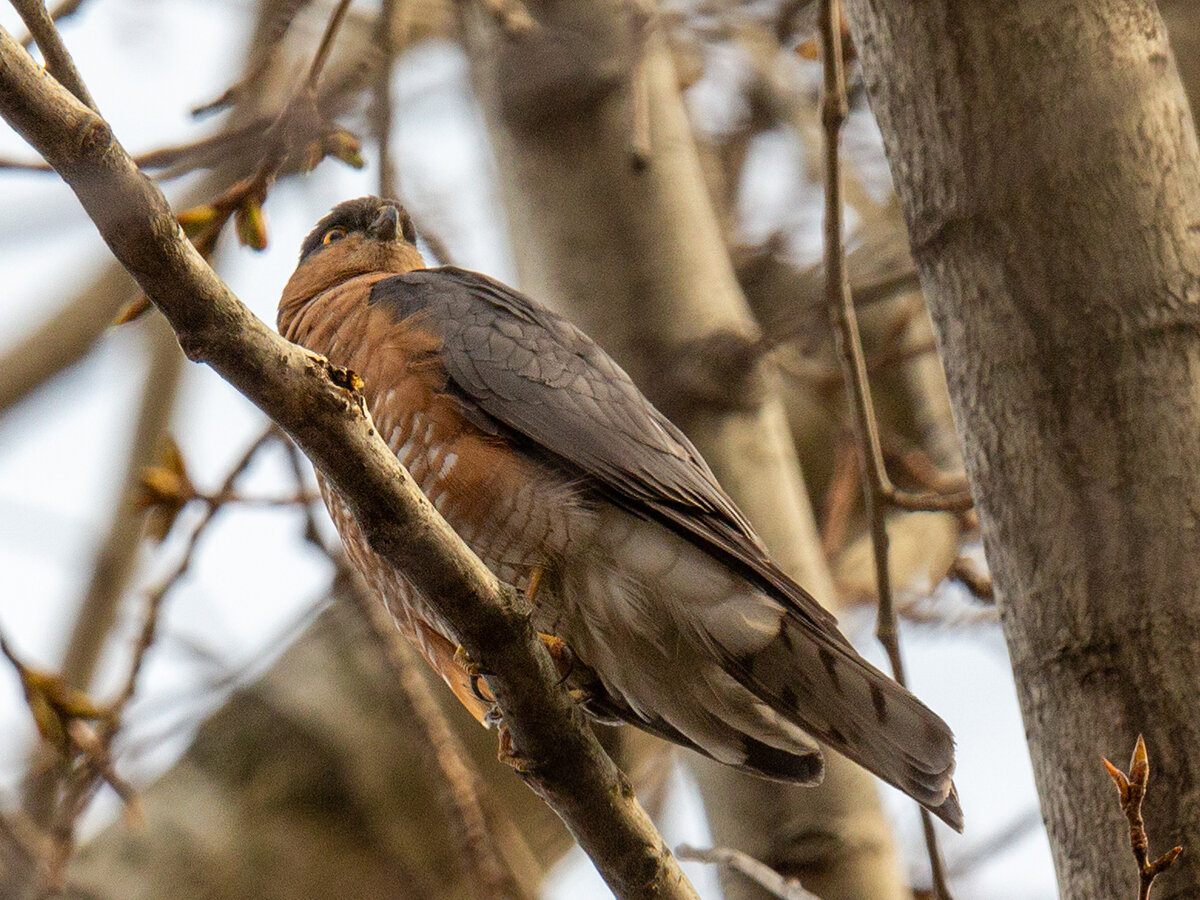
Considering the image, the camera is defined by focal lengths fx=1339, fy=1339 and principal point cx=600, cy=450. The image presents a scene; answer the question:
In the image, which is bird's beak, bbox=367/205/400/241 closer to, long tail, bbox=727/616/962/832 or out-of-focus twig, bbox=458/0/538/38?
out-of-focus twig, bbox=458/0/538/38

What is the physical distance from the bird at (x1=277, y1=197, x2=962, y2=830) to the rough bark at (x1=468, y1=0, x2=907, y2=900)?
14.3 inches

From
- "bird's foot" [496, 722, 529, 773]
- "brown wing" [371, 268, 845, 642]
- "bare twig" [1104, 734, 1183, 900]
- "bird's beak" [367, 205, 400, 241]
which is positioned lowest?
"bird's foot" [496, 722, 529, 773]

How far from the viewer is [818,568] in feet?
11.7

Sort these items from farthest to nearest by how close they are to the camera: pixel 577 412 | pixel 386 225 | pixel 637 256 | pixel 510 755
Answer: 1. pixel 386 225
2. pixel 637 256
3. pixel 577 412
4. pixel 510 755

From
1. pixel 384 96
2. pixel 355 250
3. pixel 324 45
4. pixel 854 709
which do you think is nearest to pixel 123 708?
pixel 355 250

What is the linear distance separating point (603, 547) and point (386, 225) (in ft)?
5.28

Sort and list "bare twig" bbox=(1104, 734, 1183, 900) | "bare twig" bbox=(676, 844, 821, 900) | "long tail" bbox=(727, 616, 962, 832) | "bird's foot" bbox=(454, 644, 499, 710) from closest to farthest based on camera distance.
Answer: "bare twig" bbox=(1104, 734, 1183, 900) → "bird's foot" bbox=(454, 644, 499, 710) → "long tail" bbox=(727, 616, 962, 832) → "bare twig" bbox=(676, 844, 821, 900)

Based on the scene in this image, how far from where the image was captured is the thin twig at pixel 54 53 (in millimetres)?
1827

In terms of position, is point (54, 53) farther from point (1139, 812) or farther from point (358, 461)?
point (1139, 812)

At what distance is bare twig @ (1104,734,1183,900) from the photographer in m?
1.78

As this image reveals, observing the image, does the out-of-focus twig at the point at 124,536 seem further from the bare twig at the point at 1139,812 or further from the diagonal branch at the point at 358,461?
the bare twig at the point at 1139,812

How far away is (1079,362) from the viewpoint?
2064 millimetres

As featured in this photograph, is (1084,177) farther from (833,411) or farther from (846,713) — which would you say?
(833,411)

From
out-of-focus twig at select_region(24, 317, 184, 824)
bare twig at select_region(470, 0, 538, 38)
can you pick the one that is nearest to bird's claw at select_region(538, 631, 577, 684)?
bare twig at select_region(470, 0, 538, 38)
